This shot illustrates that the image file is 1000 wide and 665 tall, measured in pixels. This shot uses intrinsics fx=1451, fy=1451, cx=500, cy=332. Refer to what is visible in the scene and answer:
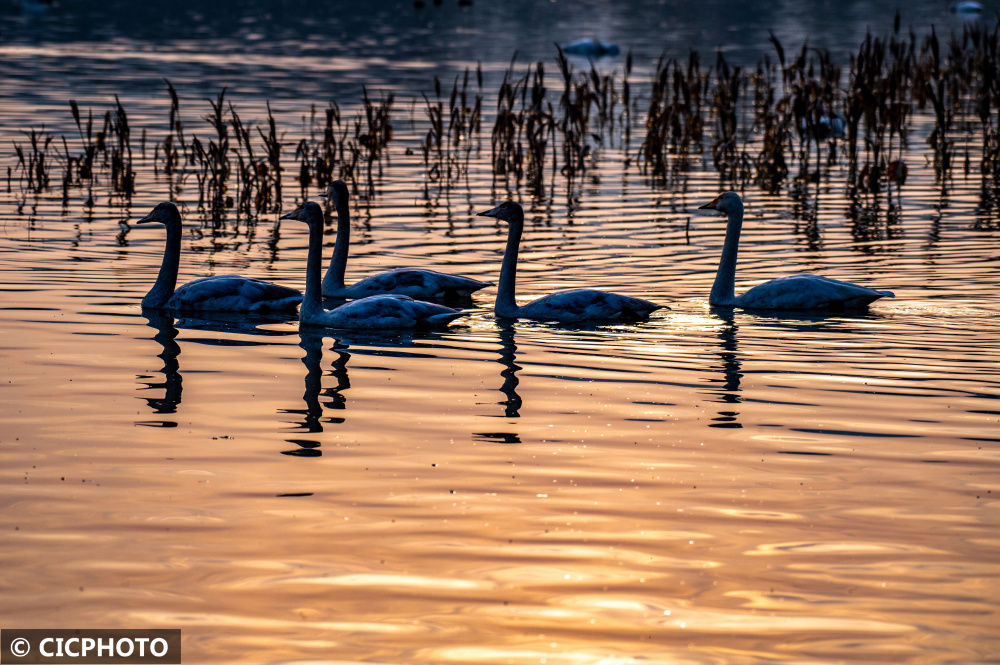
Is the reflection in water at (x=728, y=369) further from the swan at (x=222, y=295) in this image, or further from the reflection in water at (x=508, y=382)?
the swan at (x=222, y=295)

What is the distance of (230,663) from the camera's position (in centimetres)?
568

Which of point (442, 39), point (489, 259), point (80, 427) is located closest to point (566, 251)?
point (489, 259)

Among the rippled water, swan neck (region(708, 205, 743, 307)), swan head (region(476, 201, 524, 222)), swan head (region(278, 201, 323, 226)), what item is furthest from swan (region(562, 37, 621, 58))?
swan head (region(278, 201, 323, 226))

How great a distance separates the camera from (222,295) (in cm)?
1345

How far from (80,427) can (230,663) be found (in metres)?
3.89

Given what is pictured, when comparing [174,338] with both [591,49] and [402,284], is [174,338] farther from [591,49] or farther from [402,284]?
[591,49]

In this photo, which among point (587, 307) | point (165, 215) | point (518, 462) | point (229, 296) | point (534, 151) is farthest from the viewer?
point (534, 151)

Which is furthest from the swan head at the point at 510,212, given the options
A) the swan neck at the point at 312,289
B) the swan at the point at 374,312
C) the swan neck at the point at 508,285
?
the swan neck at the point at 312,289

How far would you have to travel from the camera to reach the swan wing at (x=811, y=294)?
13.4 m

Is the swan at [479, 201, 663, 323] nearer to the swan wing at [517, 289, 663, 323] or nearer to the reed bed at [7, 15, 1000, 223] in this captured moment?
the swan wing at [517, 289, 663, 323]

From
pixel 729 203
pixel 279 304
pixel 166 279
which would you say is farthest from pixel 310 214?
pixel 729 203

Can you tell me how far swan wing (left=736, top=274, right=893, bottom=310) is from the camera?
1344 cm

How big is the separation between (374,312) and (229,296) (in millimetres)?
1489

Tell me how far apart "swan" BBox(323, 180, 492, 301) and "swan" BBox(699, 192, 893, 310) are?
7.78 ft
